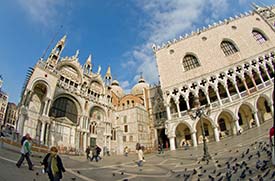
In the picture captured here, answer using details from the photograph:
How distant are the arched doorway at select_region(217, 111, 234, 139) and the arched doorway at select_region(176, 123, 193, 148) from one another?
5.26 meters

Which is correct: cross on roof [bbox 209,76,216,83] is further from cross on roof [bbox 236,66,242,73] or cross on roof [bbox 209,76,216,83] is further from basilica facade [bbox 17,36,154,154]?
basilica facade [bbox 17,36,154,154]

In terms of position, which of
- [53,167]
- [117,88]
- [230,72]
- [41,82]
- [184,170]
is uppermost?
[117,88]

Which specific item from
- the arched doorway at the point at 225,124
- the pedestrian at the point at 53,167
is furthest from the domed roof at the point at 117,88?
the pedestrian at the point at 53,167

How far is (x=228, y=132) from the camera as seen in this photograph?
3048cm

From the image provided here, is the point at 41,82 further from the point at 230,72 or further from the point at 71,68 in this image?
the point at 230,72

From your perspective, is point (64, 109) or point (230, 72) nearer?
point (64, 109)

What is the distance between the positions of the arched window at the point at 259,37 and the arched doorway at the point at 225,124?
44.3ft

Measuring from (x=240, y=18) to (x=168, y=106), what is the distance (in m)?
20.4

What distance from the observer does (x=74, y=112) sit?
2959 centimetres

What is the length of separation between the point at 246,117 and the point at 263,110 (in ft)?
8.47

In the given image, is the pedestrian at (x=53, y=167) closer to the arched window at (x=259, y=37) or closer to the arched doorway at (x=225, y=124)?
the arched doorway at (x=225, y=124)

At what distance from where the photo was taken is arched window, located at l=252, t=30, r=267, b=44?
107 ft

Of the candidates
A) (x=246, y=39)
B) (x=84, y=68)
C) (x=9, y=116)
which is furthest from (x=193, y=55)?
(x=9, y=116)

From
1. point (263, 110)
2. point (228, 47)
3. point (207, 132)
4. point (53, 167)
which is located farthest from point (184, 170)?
point (228, 47)
